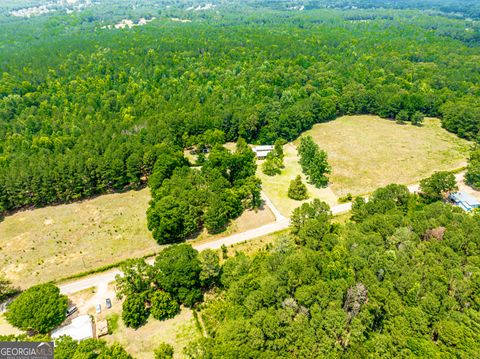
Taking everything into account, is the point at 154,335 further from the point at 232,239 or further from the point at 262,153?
the point at 262,153

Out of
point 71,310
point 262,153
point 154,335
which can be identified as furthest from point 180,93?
point 154,335

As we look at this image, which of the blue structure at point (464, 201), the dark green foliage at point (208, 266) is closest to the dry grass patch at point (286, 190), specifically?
the dark green foliage at point (208, 266)

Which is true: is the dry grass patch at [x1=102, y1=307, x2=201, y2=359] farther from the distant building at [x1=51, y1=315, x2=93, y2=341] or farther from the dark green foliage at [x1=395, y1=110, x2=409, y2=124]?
the dark green foliage at [x1=395, y1=110, x2=409, y2=124]

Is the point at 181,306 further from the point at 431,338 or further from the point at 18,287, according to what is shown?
the point at 431,338

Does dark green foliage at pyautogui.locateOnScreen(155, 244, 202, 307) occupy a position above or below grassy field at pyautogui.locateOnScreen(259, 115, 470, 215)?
above

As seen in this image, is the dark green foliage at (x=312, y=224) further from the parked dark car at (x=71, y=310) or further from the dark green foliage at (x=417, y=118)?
the dark green foliage at (x=417, y=118)

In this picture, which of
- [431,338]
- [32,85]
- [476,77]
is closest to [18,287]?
[431,338]

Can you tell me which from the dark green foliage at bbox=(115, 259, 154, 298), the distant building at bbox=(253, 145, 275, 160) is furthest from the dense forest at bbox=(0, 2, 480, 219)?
the dark green foliage at bbox=(115, 259, 154, 298)
